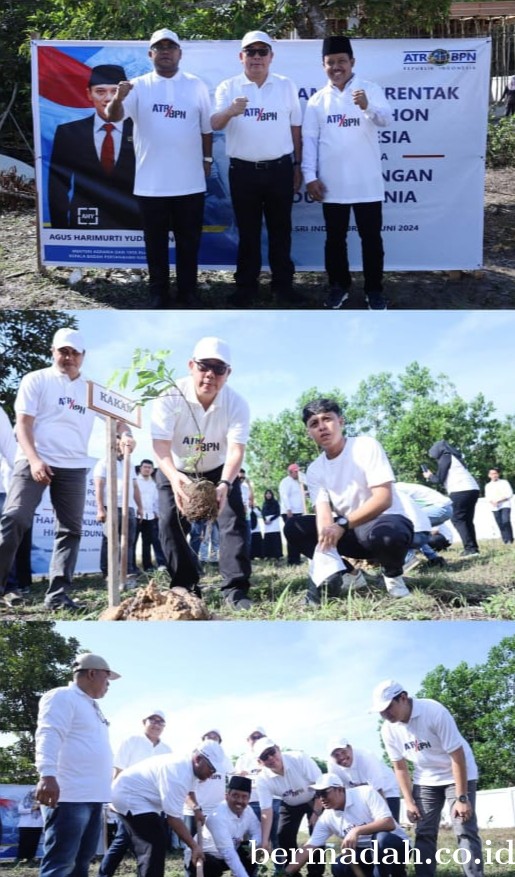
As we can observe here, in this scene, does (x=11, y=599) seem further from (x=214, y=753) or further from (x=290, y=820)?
(x=290, y=820)

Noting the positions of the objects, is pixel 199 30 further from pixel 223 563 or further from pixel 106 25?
pixel 223 563

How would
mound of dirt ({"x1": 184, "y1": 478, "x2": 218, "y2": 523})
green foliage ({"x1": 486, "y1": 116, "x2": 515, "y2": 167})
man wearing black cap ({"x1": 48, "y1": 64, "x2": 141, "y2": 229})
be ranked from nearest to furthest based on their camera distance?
1. mound of dirt ({"x1": 184, "y1": 478, "x2": 218, "y2": 523})
2. man wearing black cap ({"x1": 48, "y1": 64, "x2": 141, "y2": 229})
3. green foliage ({"x1": 486, "y1": 116, "x2": 515, "y2": 167})

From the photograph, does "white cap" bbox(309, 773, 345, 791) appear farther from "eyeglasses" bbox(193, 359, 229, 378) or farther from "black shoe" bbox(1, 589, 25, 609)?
"eyeglasses" bbox(193, 359, 229, 378)

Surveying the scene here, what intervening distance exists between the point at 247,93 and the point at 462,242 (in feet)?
5.51

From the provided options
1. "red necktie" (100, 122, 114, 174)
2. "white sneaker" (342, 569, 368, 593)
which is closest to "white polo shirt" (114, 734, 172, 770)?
"white sneaker" (342, 569, 368, 593)

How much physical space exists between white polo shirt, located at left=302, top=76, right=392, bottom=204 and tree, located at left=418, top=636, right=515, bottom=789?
8.53 feet

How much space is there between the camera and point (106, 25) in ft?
29.8

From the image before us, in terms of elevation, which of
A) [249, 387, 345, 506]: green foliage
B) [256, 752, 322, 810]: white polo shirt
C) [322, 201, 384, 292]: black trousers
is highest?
[322, 201, 384, 292]: black trousers

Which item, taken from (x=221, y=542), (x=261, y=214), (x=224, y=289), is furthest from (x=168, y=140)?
(x=221, y=542)

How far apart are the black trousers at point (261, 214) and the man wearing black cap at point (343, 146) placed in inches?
6.4

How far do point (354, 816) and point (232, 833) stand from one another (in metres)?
0.58

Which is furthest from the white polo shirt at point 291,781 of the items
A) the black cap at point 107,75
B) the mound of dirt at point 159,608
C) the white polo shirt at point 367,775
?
the black cap at point 107,75

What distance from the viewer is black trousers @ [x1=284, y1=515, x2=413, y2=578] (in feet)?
19.9

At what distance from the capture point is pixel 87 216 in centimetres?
768
